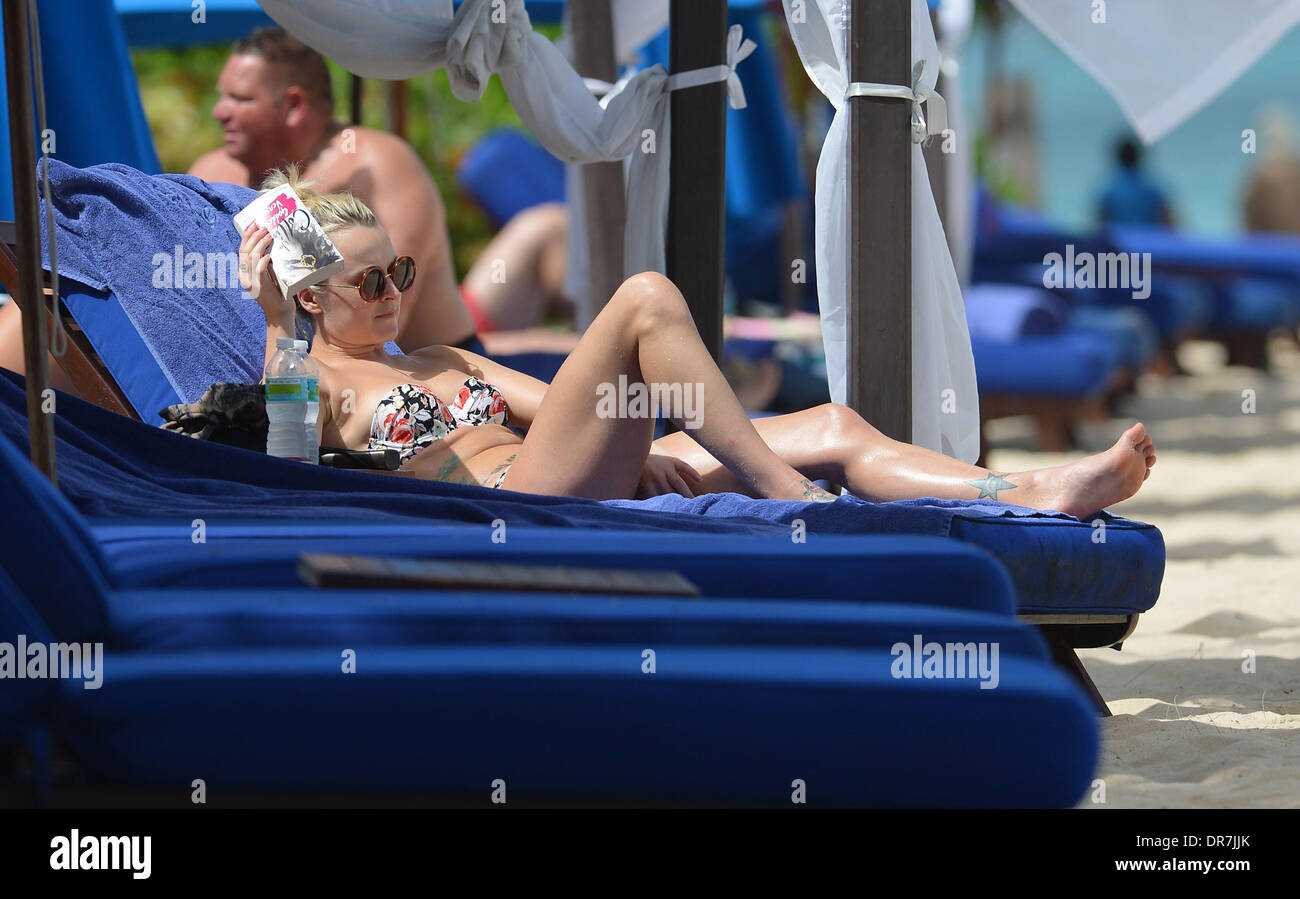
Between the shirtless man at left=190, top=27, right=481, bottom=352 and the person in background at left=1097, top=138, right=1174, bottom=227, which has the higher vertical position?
the person in background at left=1097, top=138, right=1174, bottom=227

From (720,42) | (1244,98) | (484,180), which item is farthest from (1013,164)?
(1244,98)

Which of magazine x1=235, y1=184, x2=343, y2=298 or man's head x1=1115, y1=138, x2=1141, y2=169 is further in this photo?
man's head x1=1115, y1=138, x2=1141, y2=169

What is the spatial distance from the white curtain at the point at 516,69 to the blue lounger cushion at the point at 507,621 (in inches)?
106

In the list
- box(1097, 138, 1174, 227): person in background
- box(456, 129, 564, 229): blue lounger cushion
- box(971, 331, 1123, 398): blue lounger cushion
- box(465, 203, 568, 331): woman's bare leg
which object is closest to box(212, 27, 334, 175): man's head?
box(465, 203, 568, 331): woman's bare leg

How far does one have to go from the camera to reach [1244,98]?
52312 mm

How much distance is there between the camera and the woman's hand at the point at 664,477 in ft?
12.0

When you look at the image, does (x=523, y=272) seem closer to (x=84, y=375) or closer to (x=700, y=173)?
(x=700, y=173)

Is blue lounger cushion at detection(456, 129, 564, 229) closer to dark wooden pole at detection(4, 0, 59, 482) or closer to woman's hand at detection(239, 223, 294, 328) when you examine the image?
woman's hand at detection(239, 223, 294, 328)

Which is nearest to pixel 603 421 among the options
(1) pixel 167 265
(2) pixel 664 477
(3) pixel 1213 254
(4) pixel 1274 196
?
(2) pixel 664 477

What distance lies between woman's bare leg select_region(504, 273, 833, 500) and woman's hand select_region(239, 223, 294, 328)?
0.71 m

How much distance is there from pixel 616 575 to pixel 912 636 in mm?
484

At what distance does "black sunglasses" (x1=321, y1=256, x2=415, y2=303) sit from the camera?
3.62 meters

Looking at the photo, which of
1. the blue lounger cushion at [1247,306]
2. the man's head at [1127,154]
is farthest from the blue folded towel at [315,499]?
the man's head at [1127,154]
